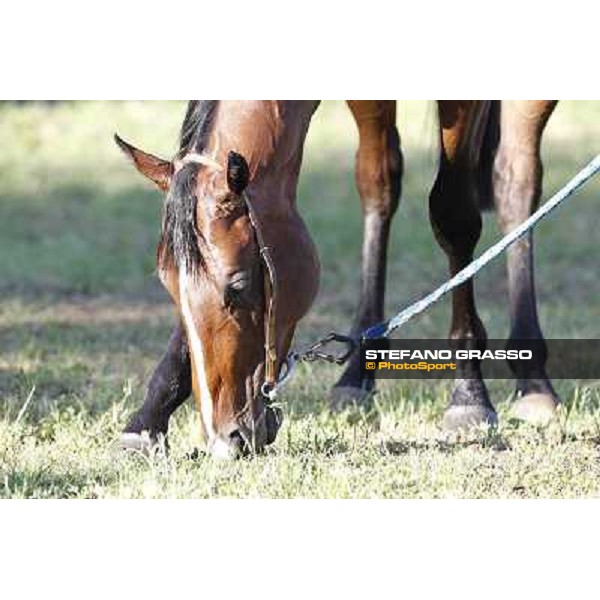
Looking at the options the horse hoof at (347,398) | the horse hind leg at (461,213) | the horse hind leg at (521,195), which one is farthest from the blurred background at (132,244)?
the horse hoof at (347,398)

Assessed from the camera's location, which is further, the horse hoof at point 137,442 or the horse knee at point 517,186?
the horse knee at point 517,186

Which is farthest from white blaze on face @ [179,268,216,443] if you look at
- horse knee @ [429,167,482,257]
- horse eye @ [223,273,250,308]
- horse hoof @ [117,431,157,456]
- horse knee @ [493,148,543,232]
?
horse knee @ [493,148,543,232]

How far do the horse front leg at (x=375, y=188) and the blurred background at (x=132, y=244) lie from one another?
0.16 m

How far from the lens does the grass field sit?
16.6 ft

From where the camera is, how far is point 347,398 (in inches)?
249

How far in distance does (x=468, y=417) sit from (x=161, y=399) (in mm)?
1125

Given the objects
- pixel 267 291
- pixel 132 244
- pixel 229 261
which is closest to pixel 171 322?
pixel 132 244

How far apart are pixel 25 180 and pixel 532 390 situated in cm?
583

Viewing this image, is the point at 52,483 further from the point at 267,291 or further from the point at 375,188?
the point at 375,188

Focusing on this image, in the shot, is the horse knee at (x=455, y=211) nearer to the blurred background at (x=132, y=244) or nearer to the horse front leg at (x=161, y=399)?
the blurred background at (x=132, y=244)

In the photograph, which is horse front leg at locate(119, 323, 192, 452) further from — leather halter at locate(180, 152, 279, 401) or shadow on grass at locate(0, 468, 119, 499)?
leather halter at locate(180, 152, 279, 401)

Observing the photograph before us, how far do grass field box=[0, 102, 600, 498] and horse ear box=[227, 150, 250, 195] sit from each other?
2.39 feet

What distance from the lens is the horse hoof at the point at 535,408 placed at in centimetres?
611
